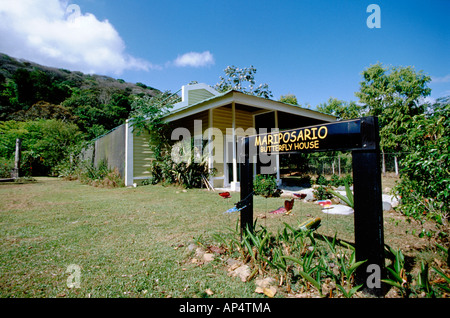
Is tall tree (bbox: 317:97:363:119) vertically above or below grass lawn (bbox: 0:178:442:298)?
above

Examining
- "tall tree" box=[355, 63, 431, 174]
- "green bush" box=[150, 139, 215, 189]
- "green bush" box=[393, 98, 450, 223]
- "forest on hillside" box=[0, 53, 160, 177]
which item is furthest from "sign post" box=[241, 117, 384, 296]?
"tall tree" box=[355, 63, 431, 174]

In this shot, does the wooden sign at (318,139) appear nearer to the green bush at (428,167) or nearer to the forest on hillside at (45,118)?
the green bush at (428,167)

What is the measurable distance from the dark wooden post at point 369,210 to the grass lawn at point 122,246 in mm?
1033

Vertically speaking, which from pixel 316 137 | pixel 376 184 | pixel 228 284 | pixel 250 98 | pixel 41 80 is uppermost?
pixel 41 80

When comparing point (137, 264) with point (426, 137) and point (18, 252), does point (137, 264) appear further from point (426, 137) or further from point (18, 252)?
point (426, 137)

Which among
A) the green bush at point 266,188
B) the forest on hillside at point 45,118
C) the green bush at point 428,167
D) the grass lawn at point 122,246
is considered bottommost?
the grass lawn at point 122,246

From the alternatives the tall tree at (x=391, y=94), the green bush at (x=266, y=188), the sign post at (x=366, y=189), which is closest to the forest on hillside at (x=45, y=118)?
the green bush at (x=266, y=188)

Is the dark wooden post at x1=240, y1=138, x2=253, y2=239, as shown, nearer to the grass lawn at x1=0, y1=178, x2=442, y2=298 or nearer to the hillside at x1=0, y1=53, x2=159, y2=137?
the grass lawn at x1=0, y1=178, x2=442, y2=298

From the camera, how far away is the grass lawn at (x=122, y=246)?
2.08 m

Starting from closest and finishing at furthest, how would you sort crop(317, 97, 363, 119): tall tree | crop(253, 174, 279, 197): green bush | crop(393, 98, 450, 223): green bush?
crop(393, 98, 450, 223): green bush
crop(253, 174, 279, 197): green bush
crop(317, 97, 363, 119): tall tree

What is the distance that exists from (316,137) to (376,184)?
68 centimetres

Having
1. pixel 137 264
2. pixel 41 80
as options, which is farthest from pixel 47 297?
pixel 41 80

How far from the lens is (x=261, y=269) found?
229 cm

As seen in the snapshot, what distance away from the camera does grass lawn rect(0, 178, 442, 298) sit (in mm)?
2081
